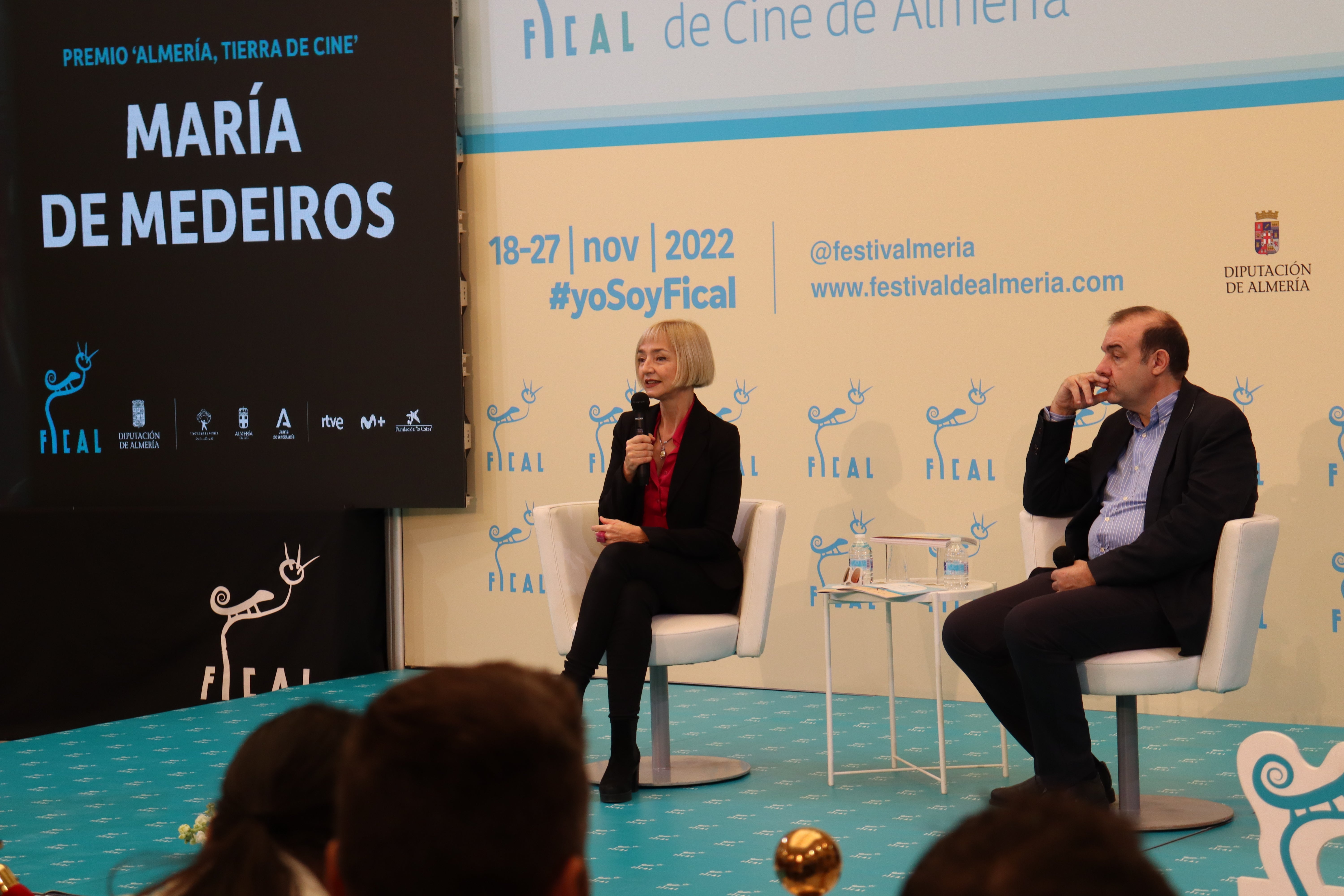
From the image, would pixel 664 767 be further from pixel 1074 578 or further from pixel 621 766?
pixel 1074 578

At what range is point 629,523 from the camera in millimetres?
4125


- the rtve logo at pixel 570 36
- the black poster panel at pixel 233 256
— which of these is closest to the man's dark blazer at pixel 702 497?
the black poster panel at pixel 233 256

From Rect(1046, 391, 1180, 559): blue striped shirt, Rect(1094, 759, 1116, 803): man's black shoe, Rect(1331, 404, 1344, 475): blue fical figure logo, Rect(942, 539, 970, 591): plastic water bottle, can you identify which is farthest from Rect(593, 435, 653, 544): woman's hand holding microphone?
Rect(1331, 404, 1344, 475): blue fical figure logo

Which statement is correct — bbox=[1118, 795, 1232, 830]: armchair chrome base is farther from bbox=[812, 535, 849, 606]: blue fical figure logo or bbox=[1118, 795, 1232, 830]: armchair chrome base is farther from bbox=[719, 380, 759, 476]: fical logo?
bbox=[719, 380, 759, 476]: fical logo

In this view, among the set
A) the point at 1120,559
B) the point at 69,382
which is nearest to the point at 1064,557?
the point at 1120,559

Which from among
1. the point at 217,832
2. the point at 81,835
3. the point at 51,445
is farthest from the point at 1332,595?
the point at 51,445

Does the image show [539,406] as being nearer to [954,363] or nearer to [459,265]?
[459,265]

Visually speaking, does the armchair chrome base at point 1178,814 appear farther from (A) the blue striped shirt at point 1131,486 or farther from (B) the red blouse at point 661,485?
(B) the red blouse at point 661,485

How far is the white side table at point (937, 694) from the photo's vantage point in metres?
3.84

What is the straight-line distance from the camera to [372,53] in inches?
222

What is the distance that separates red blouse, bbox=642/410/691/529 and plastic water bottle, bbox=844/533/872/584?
Result: 533 mm

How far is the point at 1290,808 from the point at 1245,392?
3.13 metres

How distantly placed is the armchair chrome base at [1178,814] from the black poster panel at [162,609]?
3172mm

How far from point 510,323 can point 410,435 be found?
58cm
